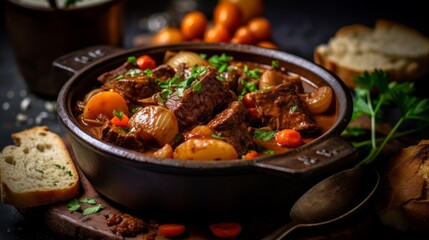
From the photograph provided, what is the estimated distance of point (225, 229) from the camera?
11.9ft

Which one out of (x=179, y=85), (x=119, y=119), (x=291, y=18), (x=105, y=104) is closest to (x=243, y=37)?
(x=291, y=18)

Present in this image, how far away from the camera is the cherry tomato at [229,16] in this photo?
6.50 meters

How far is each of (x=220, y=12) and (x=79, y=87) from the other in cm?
259

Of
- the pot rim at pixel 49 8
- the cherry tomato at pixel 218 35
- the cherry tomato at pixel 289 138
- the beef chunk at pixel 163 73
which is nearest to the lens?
the cherry tomato at pixel 289 138

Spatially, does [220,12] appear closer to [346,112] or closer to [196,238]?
[346,112]

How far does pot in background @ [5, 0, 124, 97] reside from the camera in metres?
5.37

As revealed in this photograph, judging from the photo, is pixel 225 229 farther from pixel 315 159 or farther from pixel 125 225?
pixel 315 159

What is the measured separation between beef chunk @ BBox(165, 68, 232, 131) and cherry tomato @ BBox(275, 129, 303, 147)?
45 centimetres

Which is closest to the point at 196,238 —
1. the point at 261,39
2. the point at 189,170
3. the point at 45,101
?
the point at 189,170

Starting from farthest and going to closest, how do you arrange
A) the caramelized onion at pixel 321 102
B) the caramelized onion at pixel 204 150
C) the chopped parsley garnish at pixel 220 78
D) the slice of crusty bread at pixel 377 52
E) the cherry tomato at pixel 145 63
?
1. the slice of crusty bread at pixel 377 52
2. the cherry tomato at pixel 145 63
3. the caramelized onion at pixel 321 102
4. the chopped parsley garnish at pixel 220 78
5. the caramelized onion at pixel 204 150

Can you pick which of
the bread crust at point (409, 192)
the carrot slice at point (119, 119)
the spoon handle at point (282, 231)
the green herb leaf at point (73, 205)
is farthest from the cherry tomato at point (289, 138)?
the green herb leaf at point (73, 205)

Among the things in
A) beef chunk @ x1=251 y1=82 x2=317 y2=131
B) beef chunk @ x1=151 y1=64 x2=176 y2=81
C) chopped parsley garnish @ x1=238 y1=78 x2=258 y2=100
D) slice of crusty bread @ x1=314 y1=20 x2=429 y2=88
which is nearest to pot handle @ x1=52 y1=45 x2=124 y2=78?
beef chunk @ x1=151 y1=64 x2=176 y2=81

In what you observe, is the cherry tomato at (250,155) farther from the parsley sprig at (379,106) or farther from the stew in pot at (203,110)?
the parsley sprig at (379,106)

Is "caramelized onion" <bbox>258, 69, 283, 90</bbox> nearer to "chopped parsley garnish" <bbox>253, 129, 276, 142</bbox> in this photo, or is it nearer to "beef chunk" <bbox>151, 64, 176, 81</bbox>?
"chopped parsley garnish" <bbox>253, 129, 276, 142</bbox>
